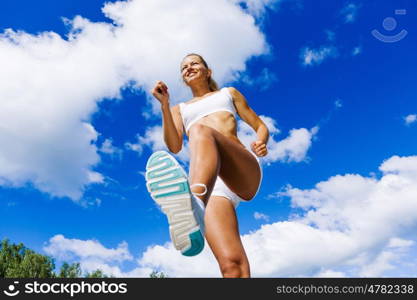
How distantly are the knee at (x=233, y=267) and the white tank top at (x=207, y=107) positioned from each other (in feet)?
4.46

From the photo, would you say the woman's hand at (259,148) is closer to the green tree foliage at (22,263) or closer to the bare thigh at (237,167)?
the bare thigh at (237,167)

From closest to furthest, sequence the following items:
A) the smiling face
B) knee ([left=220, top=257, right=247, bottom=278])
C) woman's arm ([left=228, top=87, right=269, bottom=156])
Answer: knee ([left=220, top=257, right=247, bottom=278]), woman's arm ([left=228, top=87, right=269, bottom=156]), the smiling face

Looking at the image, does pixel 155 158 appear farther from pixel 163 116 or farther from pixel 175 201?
pixel 163 116

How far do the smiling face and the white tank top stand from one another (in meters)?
0.27

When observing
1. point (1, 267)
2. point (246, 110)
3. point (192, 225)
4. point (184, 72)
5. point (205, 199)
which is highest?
point (1, 267)

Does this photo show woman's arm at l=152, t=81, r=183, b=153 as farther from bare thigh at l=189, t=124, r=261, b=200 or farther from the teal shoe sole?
the teal shoe sole

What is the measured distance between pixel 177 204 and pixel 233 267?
1.32 m

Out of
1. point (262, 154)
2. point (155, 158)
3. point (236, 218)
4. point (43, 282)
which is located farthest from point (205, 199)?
point (43, 282)

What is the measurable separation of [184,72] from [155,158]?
1.96 metres

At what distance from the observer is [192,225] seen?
8.35 feet

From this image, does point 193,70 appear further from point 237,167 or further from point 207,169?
point 207,169

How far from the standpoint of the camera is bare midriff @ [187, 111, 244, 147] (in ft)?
13.2

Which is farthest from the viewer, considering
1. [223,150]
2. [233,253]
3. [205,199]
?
[233,253]

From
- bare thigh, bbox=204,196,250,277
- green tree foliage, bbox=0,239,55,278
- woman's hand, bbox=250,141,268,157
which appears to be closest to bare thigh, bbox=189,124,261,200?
woman's hand, bbox=250,141,268,157
